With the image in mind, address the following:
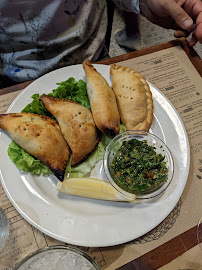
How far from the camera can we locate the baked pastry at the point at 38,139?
1.01 meters

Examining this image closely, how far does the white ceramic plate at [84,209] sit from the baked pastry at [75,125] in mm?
102

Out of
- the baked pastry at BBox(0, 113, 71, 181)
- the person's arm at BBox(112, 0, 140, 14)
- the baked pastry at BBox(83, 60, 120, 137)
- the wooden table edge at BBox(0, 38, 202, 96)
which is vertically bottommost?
the baked pastry at BBox(0, 113, 71, 181)

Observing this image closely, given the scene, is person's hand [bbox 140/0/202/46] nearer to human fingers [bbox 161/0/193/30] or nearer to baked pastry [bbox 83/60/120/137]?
human fingers [bbox 161/0/193/30]

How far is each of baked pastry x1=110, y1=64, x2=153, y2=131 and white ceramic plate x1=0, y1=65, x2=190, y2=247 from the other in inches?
7.3

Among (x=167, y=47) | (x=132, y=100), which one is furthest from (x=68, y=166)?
(x=167, y=47)

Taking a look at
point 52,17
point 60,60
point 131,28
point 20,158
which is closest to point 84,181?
point 20,158

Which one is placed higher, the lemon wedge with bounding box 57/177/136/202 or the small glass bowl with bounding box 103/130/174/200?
the small glass bowl with bounding box 103/130/174/200

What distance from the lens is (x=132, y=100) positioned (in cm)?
117

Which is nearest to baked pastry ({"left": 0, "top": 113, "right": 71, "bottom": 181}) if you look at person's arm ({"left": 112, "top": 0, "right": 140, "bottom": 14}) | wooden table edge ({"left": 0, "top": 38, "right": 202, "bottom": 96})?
wooden table edge ({"left": 0, "top": 38, "right": 202, "bottom": 96})

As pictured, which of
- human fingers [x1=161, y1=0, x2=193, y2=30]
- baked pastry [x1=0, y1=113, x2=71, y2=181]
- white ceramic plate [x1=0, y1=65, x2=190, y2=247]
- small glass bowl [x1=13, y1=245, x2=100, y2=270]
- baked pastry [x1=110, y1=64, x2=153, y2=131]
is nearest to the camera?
small glass bowl [x1=13, y1=245, x2=100, y2=270]

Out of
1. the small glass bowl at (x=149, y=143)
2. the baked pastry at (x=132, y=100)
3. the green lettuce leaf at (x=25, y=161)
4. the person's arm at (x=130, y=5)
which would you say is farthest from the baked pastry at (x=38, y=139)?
the person's arm at (x=130, y=5)

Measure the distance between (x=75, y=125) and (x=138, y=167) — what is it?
0.31 meters

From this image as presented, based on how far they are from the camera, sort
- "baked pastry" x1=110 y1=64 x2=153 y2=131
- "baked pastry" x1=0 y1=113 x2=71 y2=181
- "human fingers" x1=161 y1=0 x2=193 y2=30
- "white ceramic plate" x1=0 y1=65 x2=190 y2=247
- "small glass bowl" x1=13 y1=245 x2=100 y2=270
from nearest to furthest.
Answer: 1. "small glass bowl" x1=13 y1=245 x2=100 y2=270
2. "white ceramic plate" x1=0 y1=65 x2=190 y2=247
3. "baked pastry" x1=0 y1=113 x2=71 y2=181
4. "baked pastry" x1=110 y1=64 x2=153 y2=131
5. "human fingers" x1=161 y1=0 x2=193 y2=30

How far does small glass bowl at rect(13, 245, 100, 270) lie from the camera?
784 millimetres
